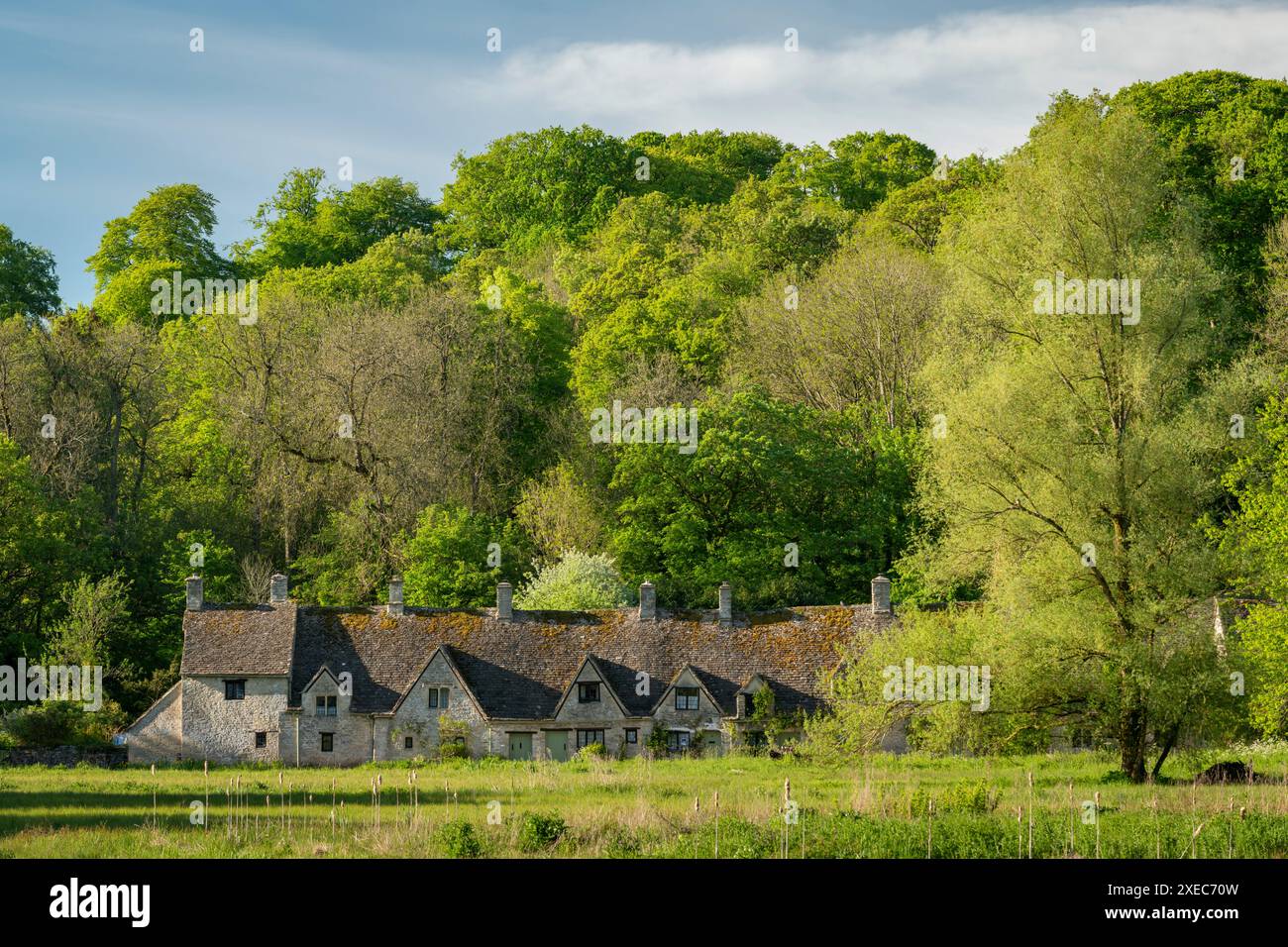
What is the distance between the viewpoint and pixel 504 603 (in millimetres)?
62906

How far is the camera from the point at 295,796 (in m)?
40.3

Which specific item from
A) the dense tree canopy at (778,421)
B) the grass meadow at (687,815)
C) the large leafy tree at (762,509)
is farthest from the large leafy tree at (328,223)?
the grass meadow at (687,815)

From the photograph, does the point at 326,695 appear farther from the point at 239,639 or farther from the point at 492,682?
the point at 492,682

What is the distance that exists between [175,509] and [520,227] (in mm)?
37404

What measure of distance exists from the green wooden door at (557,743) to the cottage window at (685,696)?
429 cm

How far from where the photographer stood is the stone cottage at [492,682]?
196 ft

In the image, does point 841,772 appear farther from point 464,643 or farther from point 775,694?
point 464,643

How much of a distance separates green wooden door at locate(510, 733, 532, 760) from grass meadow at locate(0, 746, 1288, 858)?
12.7m

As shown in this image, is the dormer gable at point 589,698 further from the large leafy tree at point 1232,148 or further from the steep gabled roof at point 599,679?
the large leafy tree at point 1232,148

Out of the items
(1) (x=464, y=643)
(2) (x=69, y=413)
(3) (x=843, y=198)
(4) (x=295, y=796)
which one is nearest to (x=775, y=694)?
(1) (x=464, y=643)

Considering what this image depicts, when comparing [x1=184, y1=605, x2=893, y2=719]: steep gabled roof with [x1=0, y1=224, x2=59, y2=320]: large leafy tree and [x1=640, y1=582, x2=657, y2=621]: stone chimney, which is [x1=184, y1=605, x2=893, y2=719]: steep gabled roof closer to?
[x1=640, y1=582, x2=657, y2=621]: stone chimney

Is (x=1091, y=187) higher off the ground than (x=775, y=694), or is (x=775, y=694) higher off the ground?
(x=1091, y=187)

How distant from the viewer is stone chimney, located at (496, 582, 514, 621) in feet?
205
